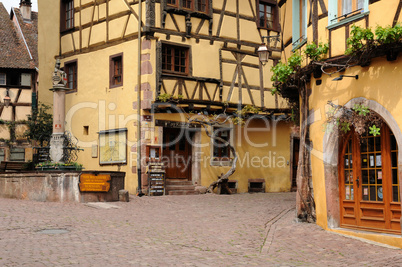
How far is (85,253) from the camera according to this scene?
802cm

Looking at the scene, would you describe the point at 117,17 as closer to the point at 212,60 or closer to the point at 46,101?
the point at 212,60

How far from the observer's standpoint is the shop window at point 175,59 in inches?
738

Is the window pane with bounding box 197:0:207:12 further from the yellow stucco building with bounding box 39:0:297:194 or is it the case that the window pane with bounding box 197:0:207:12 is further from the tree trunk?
the tree trunk

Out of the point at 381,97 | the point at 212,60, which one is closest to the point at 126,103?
the point at 212,60

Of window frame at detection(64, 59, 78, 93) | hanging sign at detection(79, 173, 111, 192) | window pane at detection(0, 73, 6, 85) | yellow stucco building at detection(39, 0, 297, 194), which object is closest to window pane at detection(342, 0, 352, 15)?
hanging sign at detection(79, 173, 111, 192)

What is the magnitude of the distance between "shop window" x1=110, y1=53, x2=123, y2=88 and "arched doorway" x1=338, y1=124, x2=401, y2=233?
422 inches

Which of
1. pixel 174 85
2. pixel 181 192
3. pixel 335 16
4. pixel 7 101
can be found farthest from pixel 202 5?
pixel 7 101

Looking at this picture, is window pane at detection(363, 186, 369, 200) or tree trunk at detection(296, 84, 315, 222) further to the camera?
tree trunk at detection(296, 84, 315, 222)

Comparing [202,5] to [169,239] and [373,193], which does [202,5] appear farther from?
[169,239]

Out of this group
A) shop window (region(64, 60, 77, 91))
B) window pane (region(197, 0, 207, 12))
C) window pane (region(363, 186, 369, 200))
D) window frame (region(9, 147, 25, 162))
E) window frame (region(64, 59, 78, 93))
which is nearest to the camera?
window pane (region(363, 186, 369, 200))

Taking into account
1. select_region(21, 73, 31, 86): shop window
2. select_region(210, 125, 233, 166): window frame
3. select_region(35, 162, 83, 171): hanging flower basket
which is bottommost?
select_region(35, 162, 83, 171): hanging flower basket

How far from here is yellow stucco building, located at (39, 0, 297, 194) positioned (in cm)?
1842

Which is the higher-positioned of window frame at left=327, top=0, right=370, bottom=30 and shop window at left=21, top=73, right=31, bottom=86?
shop window at left=21, top=73, right=31, bottom=86

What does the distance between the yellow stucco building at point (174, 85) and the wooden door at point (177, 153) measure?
0.11 ft
